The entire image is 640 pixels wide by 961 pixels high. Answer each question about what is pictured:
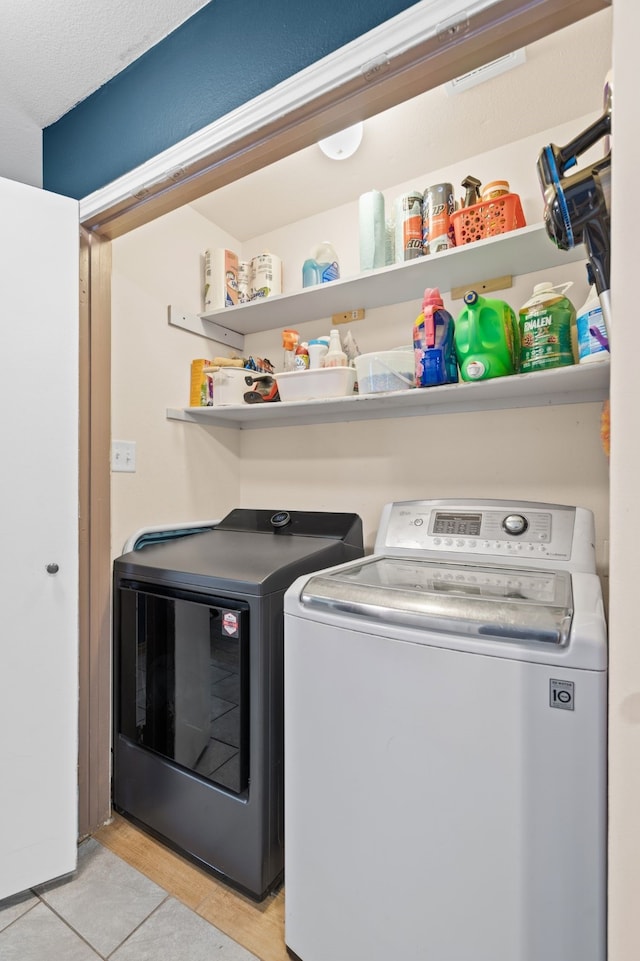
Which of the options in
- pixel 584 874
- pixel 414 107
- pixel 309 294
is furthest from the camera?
pixel 309 294

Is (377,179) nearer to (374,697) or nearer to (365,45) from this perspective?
(365,45)

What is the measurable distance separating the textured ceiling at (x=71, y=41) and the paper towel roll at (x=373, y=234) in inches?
28.7

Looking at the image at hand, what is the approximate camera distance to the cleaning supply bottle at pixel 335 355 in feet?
5.80

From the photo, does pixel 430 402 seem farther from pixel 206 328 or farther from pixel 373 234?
Answer: pixel 206 328

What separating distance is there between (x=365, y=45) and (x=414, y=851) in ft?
5.59

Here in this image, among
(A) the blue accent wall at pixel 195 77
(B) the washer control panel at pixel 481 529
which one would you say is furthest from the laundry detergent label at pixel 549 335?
(A) the blue accent wall at pixel 195 77

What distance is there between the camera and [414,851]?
3.09 feet

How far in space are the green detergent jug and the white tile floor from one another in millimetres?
1707

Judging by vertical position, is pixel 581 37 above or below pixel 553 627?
above

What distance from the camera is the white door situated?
131 cm

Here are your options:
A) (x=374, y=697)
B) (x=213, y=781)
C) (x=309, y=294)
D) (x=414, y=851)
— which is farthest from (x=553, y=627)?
(x=309, y=294)

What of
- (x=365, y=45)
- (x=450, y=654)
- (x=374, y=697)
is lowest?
(x=374, y=697)

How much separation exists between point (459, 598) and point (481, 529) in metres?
0.50

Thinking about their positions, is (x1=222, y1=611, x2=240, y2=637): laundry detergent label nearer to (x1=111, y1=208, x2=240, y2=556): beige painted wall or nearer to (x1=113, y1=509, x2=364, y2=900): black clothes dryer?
(x1=113, y1=509, x2=364, y2=900): black clothes dryer
